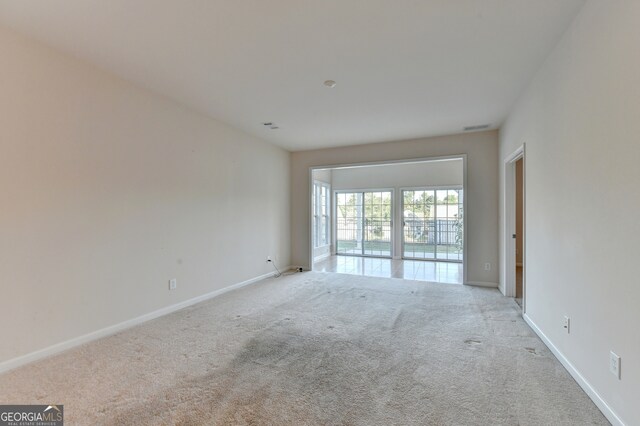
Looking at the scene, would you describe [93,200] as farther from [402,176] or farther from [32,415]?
[402,176]

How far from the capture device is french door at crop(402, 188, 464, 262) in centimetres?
737

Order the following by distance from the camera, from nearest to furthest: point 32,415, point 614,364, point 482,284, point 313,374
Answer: point 614,364 < point 32,415 < point 313,374 < point 482,284

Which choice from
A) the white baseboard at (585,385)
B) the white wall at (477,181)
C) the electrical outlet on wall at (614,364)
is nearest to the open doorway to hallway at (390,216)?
the white wall at (477,181)

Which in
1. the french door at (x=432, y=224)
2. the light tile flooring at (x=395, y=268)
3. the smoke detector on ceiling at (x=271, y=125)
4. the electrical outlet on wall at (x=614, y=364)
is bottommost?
the light tile flooring at (x=395, y=268)

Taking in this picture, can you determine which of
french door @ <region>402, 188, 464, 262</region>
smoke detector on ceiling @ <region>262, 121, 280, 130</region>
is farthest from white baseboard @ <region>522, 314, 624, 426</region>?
french door @ <region>402, 188, 464, 262</region>

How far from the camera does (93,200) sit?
277cm

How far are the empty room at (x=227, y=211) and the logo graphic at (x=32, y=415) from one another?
0.5 inches

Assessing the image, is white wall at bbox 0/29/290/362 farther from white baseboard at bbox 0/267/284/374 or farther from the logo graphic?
the logo graphic

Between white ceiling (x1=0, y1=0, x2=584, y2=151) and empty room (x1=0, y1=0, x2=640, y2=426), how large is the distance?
0.08ft

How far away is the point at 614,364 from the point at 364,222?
6694 millimetres

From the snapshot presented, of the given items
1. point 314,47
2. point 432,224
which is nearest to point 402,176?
point 432,224

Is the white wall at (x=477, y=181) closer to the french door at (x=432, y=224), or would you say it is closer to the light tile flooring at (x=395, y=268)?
the light tile flooring at (x=395, y=268)

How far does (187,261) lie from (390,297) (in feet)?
9.44

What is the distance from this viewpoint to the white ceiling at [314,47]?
6.53 ft
